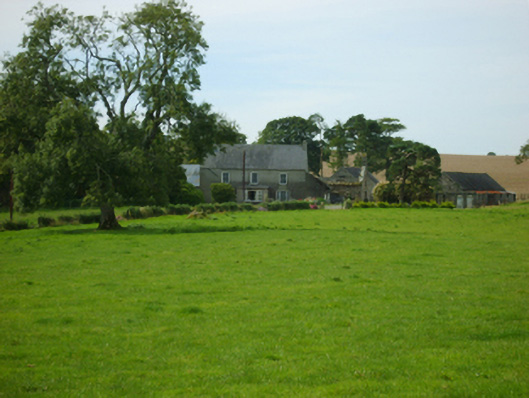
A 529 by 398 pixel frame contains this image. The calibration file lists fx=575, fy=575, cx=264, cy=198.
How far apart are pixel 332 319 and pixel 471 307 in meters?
3.06

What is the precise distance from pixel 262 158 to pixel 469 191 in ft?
107

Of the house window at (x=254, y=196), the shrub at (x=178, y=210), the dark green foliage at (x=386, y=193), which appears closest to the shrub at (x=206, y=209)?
the shrub at (x=178, y=210)

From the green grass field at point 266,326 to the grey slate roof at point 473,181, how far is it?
240 feet

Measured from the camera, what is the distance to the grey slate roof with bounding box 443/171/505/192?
9019cm

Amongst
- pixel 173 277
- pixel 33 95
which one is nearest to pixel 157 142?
pixel 33 95

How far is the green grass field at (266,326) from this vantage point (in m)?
7.28

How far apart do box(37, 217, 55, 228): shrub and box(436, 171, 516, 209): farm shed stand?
65.0m

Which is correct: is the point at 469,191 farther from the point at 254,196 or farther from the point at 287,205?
the point at 287,205

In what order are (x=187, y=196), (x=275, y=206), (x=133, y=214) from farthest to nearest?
1. (x=187, y=196)
2. (x=275, y=206)
3. (x=133, y=214)

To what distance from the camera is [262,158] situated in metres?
89.6

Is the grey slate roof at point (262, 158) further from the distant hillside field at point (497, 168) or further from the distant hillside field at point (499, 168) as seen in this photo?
the distant hillside field at point (499, 168)

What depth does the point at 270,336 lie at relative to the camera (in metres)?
9.40

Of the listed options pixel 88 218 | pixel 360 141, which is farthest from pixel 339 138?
pixel 88 218

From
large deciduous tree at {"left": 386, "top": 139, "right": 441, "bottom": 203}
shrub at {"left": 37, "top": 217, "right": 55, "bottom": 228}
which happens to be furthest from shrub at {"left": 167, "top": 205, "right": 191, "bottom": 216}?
large deciduous tree at {"left": 386, "top": 139, "right": 441, "bottom": 203}
